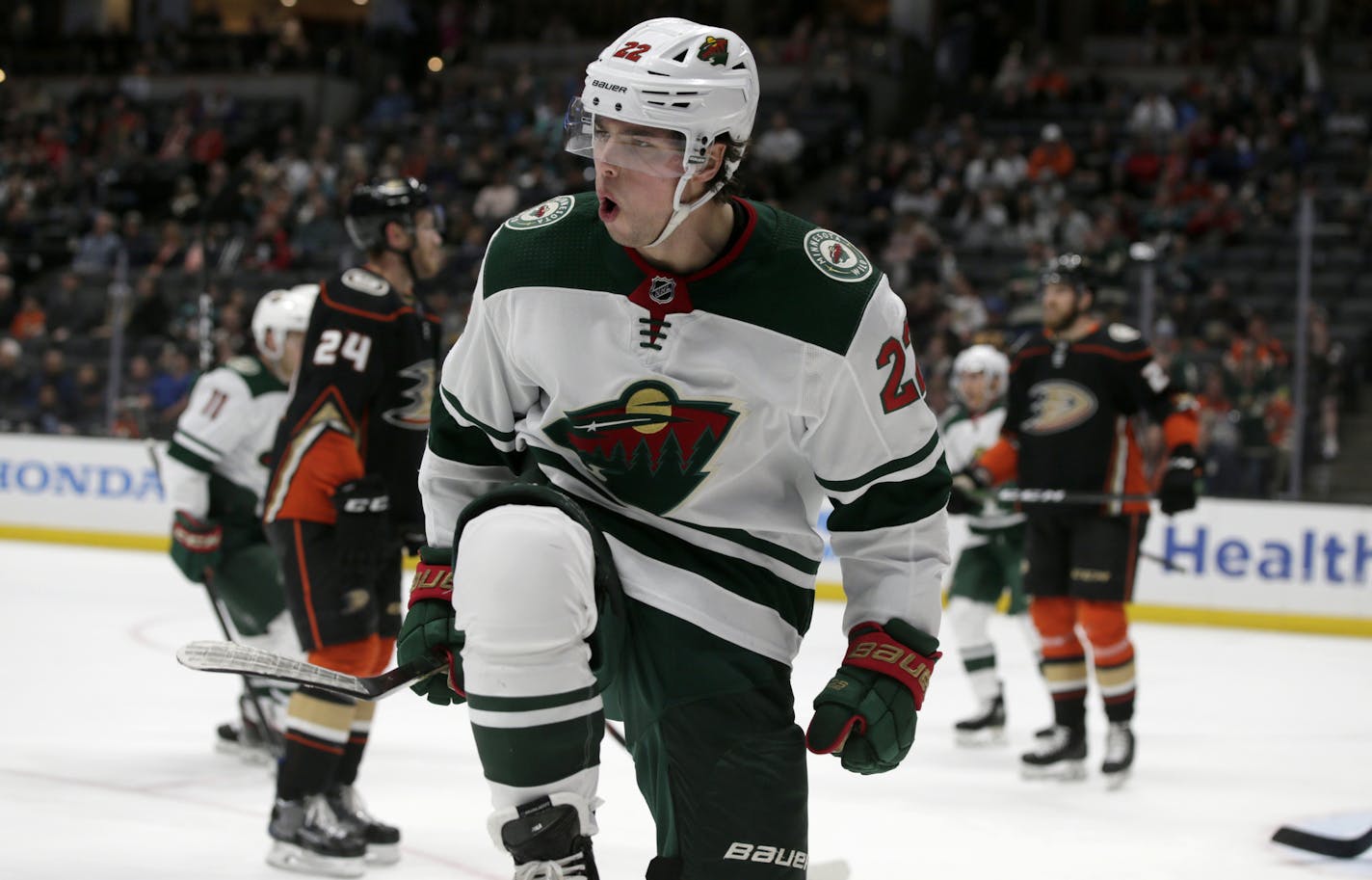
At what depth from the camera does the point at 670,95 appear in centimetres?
203

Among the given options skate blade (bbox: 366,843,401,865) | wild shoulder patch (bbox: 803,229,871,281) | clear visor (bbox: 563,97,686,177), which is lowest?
skate blade (bbox: 366,843,401,865)

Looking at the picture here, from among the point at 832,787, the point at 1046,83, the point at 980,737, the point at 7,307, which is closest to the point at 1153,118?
the point at 1046,83

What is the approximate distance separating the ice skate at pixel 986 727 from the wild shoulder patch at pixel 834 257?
3684mm

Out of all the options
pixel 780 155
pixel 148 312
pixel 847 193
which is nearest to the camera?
pixel 148 312

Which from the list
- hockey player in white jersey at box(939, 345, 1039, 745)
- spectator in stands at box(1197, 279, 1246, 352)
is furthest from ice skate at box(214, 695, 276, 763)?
spectator in stands at box(1197, 279, 1246, 352)

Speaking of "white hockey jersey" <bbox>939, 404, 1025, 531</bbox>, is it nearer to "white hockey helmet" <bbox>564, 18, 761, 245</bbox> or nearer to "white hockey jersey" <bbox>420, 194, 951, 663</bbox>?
"white hockey jersey" <bbox>420, 194, 951, 663</bbox>

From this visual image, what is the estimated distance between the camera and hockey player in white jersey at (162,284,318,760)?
465 centimetres

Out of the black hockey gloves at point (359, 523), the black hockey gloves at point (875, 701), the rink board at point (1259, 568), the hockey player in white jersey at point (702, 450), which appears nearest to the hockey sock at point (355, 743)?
the black hockey gloves at point (359, 523)

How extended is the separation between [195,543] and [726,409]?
9.55ft

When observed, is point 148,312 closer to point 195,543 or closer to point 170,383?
point 170,383

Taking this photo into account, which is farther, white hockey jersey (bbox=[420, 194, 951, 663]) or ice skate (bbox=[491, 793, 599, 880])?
white hockey jersey (bbox=[420, 194, 951, 663])

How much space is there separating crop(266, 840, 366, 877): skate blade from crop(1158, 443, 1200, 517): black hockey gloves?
8.80 feet

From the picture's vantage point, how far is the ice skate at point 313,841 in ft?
12.0

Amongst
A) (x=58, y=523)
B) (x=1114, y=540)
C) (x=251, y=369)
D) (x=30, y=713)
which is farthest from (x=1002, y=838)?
(x=58, y=523)
